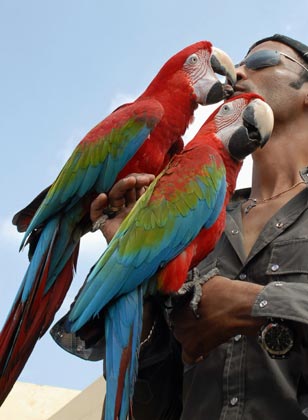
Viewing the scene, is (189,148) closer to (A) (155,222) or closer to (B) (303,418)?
(A) (155,222)

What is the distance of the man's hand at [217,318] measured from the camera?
1767mm

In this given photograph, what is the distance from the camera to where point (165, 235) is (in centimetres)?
189

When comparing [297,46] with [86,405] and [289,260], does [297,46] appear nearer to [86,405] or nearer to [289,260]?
[289,260]

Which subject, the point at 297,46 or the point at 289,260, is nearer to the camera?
the point at 289,260

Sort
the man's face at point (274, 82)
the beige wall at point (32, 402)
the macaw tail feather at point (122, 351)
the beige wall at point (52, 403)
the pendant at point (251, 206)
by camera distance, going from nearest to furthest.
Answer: the macaw tail feather at point (122, 351), the pendant at point (251, 206), the man's face at point (274, 82), the beige wall at point (52, 403), the beige wall at point (32, 402)

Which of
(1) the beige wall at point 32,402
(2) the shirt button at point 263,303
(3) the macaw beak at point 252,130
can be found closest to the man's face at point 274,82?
(3) the macaw beak at point 252,130

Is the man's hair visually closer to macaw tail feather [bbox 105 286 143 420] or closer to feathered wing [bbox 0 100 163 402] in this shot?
feathered wing [bbox 0 100 163 402]

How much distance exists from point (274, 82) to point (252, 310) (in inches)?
42.2

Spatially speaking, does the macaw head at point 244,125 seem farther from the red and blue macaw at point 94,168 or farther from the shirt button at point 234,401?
the shirt button at point 234,401

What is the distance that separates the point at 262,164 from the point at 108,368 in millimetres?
1141

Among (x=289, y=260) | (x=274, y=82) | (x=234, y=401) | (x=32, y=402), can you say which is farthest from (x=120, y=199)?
(x=32, y=402)

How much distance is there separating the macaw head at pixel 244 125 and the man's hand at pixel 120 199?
0.82 ft

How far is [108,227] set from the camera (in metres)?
2.00

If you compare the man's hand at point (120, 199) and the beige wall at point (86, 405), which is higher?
the man's hand at point (120, 199)
